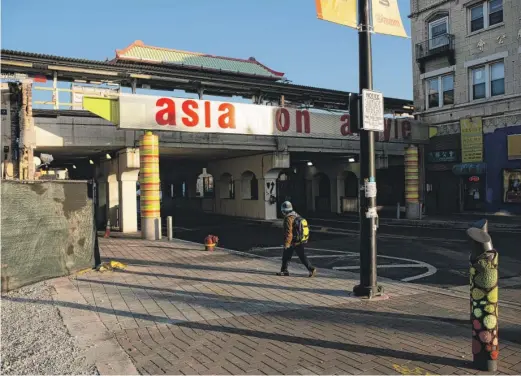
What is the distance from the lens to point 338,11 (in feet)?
23.2

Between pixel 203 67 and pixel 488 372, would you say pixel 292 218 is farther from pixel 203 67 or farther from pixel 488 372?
pixel 203 67

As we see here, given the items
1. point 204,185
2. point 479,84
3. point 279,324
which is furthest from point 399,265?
point 204,185

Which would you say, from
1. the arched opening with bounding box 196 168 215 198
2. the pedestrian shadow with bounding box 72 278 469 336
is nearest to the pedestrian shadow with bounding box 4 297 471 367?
the pedestrian shadow with bounding box 72 278 469 336

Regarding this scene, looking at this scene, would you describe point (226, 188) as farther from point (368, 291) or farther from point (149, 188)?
point (368, 291)

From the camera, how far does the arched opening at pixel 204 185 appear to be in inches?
1353

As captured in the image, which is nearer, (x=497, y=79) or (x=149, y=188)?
(x=149, y=188)

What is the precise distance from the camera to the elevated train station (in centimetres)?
1578

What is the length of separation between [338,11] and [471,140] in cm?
1985

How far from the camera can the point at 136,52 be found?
108 ft

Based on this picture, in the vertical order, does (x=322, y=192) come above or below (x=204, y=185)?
below

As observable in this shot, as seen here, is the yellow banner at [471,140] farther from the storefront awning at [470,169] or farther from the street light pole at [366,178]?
the street light pole at [366,178]

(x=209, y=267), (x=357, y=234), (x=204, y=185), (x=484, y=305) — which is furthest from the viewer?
(x=204, y=185)

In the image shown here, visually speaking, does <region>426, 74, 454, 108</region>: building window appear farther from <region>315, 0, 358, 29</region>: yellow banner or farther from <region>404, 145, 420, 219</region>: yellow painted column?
<region>315, 0, 358, 29</region>: yellow banner

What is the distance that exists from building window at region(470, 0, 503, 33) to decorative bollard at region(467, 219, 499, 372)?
2278 centimetres
